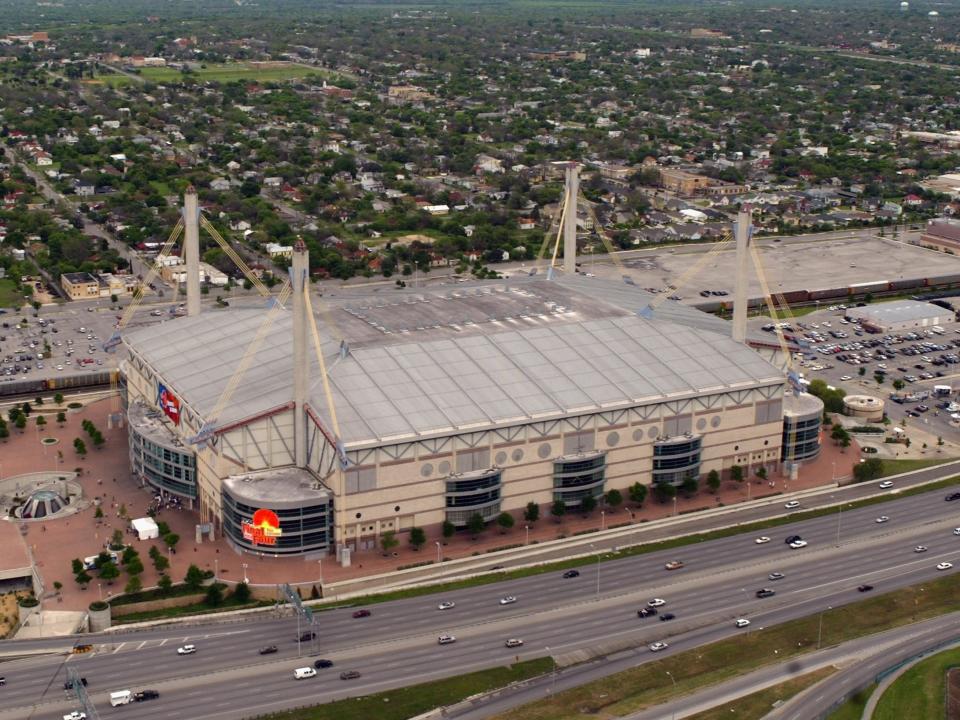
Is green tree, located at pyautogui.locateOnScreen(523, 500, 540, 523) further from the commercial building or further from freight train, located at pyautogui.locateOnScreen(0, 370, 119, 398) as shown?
the commercial building

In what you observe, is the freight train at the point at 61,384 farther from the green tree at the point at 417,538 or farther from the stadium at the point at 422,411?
the green tree at the point at 417,538

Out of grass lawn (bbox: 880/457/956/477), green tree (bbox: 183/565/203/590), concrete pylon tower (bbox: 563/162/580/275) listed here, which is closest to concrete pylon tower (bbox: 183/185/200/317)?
concrete pylon tower (bbox: 563/162/580/275)

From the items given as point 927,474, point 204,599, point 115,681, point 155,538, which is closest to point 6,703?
point 115,681

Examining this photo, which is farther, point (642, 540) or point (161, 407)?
point (161, 407)

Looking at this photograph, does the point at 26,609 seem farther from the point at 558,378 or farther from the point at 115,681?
the point at 558,378

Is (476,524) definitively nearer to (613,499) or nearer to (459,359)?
(613,499)

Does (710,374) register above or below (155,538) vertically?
above

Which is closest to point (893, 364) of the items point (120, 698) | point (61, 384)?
point (61, 384)

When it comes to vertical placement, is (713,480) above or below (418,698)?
above
